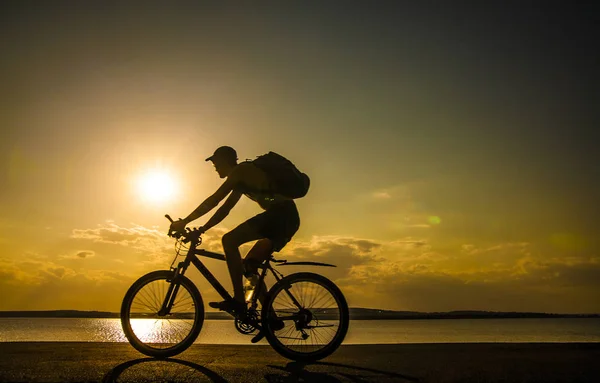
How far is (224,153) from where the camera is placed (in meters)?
7.97

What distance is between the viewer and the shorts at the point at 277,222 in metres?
7.70

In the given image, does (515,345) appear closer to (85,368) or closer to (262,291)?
(262,291)

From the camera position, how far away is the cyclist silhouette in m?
7.61

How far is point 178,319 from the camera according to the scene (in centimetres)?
774

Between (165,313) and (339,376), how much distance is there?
287 centimetres

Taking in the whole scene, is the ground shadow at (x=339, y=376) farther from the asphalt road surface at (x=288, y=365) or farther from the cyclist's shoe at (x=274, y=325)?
the cyclist's shoe at (x=274, y=325)

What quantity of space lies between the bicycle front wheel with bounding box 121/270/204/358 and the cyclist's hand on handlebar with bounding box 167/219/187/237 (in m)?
0.60

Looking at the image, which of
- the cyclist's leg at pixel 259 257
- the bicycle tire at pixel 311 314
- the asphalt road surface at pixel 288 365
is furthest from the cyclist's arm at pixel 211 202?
the asphalt road surface at pixel 288 365

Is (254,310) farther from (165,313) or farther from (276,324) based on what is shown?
(165,313)

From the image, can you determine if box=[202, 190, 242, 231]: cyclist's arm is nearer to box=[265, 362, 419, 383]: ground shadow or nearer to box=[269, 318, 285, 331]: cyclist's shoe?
box=[269, 318, 285, 331]: cyclist's shoe


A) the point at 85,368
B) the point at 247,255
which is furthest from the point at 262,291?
the point at 85,368

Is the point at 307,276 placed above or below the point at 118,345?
above

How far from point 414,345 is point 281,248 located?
4.07 m

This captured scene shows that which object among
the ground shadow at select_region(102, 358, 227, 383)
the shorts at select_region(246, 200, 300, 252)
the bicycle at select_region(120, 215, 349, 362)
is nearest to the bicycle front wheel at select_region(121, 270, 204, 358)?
the bicycle at select_region(120, 215, 349, 362)
